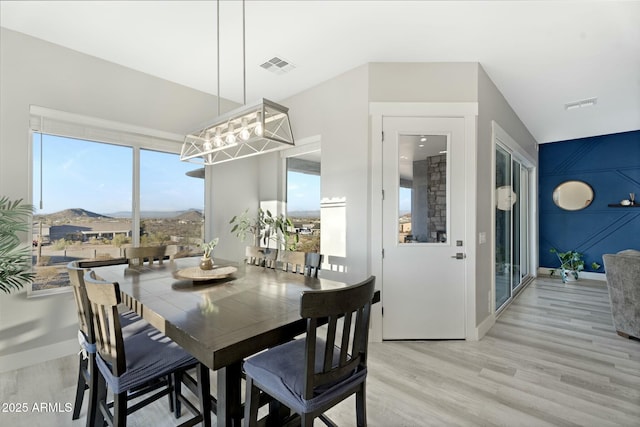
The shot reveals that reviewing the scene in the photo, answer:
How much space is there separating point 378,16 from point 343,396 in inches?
105

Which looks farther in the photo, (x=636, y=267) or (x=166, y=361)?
(x=636, y=267)

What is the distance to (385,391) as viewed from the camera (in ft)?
7.13

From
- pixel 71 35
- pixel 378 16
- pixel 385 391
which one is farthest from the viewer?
pixel 71 35

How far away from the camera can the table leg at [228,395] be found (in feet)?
4.08

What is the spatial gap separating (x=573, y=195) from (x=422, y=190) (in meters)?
5.20

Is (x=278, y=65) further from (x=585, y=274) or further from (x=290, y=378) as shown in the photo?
(x=585, y=274)

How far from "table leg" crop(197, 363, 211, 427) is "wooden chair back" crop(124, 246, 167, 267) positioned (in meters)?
1.51

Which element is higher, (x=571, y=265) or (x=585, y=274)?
(x=571, y=265)

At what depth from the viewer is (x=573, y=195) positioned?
608 centimetres

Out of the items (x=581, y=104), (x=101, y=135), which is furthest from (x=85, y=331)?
(x=581, y=104)

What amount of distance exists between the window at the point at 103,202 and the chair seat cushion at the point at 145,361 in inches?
57.0

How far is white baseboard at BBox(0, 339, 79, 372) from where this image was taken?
2416 mm

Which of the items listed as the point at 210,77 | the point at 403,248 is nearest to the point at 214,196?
the point at 210,77

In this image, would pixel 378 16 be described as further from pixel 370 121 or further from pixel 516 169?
pixel 516 169
